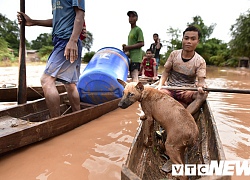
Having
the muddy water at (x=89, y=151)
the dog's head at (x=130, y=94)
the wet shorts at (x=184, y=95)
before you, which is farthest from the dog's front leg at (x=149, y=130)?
the wet shorts at (x=184, y=95)

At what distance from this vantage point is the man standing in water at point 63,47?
2.66 metres

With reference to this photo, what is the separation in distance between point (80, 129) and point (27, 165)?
109cm

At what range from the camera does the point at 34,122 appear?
2.71 m

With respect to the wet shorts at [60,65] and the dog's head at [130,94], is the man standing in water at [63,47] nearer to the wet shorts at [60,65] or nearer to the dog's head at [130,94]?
the wet shorts at [60,65]

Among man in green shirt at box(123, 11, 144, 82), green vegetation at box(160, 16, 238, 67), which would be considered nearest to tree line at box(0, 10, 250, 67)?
green vegetation at box(160, 16, 238, 67)

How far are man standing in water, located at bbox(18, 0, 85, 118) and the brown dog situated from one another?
45.8 inches

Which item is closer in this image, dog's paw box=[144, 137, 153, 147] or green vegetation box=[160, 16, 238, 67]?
dog's paw box=[144, 137, 153, 147]

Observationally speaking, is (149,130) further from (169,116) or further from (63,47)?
(63,47)

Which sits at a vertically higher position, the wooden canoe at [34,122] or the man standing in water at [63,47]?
the man standing in water at [63,47]

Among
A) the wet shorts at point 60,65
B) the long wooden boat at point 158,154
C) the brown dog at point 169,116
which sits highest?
the wet shorts at point 60,65

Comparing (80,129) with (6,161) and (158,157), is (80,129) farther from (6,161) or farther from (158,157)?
(158,157)

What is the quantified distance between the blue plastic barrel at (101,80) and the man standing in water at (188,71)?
1163mm

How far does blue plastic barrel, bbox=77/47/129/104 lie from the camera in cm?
385

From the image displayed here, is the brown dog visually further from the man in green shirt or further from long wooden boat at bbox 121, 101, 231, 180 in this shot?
the man in green shirt
